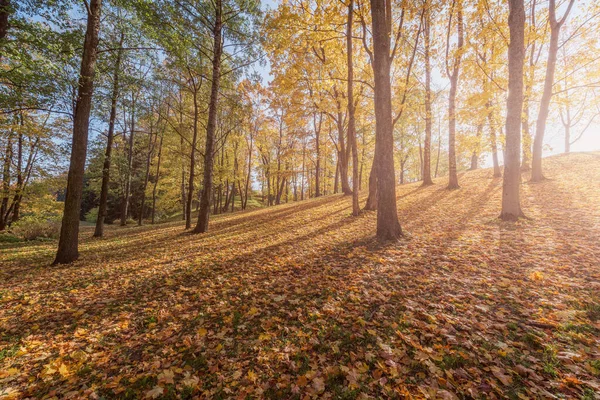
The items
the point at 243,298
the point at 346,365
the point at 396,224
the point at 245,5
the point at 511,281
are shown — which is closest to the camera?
the point at 346,365

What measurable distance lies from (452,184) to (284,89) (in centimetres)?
1090

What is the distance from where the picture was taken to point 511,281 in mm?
4016

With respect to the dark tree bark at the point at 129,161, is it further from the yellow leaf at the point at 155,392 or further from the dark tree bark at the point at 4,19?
the yellow leaf at the point at 155,392

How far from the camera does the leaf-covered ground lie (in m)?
2.46

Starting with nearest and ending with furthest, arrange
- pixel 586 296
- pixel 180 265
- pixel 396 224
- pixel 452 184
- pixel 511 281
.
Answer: pixel 586 296 → pixel 511 281 → pixel 180 265 → pixel 396 224 → pixel 452 184

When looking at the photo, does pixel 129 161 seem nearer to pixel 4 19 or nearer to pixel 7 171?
pixel 7 171

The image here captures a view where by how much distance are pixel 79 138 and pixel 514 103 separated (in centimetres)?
1279

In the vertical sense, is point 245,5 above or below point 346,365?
above

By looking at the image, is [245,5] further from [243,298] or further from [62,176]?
[62,176]

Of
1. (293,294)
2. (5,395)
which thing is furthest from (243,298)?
(5,395)

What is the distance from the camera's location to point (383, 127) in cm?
662

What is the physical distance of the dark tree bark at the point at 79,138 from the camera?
6625mm

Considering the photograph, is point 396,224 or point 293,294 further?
point 396,224

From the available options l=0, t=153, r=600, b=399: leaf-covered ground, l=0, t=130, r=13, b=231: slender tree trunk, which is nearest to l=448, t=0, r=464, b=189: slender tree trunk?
l=0, t=153, r=600, b=399: leaf-covered ground
